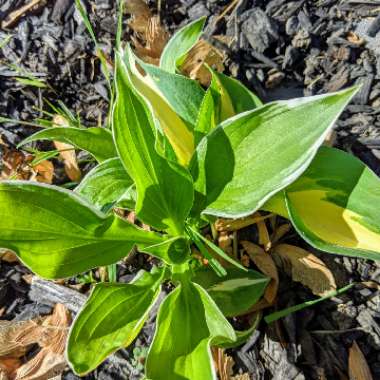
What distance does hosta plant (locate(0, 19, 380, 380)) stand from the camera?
1.15 meters

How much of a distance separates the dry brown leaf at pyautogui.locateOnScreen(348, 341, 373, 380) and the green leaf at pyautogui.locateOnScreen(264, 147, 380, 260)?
46 cm

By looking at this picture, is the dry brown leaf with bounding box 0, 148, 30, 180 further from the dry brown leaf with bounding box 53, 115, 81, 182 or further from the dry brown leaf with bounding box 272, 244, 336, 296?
the dry brown leaf with bounding box 272, 244, 336, 296

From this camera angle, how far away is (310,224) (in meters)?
1.35

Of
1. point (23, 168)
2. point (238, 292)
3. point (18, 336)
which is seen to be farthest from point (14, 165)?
point (238, 292)

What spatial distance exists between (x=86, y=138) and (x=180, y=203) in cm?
35

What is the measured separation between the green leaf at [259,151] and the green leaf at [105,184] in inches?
9.0

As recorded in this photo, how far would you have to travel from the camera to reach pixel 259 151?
1191 millimetres

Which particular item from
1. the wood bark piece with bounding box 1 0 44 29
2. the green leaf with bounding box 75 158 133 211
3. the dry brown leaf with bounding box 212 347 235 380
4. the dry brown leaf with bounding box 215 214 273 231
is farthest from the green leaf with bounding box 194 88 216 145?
the wood bark piece with bounding box 1 0 44 29

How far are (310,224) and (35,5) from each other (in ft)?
4.94

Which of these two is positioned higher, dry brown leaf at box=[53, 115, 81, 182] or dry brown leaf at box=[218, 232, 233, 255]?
dry brown leaf at box=[53, 115, 81, 182]

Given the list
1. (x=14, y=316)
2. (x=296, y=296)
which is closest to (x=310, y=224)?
(x=296, y=296)

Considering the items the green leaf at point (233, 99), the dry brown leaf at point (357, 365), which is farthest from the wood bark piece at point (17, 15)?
the dry brown leaf at point (357, 365)

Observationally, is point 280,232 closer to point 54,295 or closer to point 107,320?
point 107,320

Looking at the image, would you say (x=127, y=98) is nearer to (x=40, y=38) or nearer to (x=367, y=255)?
(x=367, y=255)
